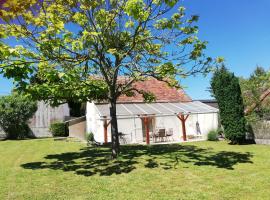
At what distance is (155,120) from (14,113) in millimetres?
13385

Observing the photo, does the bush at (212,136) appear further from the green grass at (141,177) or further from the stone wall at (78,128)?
the stone wall at (78,128)

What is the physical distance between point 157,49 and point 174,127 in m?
14.3

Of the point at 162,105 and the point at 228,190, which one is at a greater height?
the point at 162,105

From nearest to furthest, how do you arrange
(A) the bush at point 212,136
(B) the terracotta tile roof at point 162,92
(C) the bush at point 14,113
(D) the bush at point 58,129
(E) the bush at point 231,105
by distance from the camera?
1. (E) the bush at point 231,105
2. (A) the bush at point 212,136
3. (C) the bush at point 14,113
4. (B) the terracotta tile roof at point 162,92
5. (D) the bush at point 58,129

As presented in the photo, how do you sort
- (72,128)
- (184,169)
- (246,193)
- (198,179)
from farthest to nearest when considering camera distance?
(72,128), (184,169), (198,179), (246,193)

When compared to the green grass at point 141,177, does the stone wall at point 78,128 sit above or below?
above

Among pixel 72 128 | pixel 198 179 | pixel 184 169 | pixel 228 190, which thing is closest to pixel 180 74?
pixel 184 169

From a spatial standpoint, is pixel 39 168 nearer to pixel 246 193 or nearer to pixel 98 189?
pixel 98 189

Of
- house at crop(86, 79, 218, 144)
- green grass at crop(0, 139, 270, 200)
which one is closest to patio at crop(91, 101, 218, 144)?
house at crop(86, 79, 218, 144)

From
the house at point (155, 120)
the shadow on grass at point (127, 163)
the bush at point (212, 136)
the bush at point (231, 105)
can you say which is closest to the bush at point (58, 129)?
the house at point (155, 120)

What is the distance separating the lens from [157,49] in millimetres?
13914

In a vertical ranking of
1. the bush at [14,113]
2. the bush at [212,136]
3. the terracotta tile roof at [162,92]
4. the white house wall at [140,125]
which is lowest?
the bush at [212,136]

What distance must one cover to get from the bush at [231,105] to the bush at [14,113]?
59.9 feet

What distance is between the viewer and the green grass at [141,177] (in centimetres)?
812
